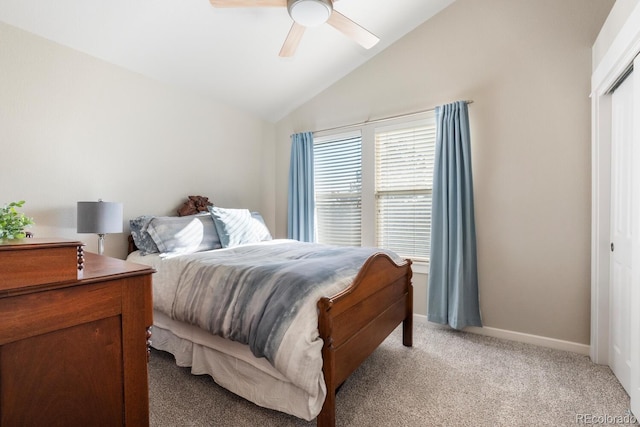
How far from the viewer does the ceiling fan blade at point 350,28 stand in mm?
2039

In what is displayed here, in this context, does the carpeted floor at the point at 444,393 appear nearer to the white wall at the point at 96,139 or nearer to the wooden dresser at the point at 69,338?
the wooden dresser at the point at 69,338

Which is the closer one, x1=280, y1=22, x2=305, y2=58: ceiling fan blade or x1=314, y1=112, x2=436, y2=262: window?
x1=280, y1=22, x2=305, y2=58: ceiling fan blade

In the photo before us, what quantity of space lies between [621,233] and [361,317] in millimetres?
1792

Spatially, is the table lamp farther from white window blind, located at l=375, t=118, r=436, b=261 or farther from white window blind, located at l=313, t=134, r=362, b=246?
white window blind, located at l=375, t=118, r=436, b=261

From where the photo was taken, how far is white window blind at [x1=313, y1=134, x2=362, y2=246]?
3561 millimetres

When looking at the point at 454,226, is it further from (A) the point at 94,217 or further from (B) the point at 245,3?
(A) the point at 94,217

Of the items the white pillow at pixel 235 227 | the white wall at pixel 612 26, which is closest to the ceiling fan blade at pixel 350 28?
the white wall at pixel 612 26

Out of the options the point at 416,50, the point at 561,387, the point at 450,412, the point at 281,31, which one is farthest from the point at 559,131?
the point at 281,31

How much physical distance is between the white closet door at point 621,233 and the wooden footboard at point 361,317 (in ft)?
4.36

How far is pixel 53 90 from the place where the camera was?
2.33 meters

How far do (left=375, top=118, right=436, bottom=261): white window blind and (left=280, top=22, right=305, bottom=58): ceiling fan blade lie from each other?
1355 millimetres

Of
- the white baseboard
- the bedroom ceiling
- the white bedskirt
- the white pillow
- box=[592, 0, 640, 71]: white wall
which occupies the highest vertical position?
the bedroom ceiling

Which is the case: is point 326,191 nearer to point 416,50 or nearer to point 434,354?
point 416,50

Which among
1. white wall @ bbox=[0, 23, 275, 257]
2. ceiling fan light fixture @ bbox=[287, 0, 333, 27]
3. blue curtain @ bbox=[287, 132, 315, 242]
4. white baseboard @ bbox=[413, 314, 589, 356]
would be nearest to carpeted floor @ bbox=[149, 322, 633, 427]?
white baseboard @ bbox=[413, 314, 589, 356]
